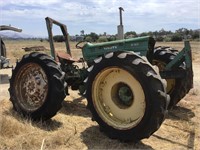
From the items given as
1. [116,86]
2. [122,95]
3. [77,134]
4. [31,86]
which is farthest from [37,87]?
[122,95]

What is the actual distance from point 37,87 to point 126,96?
2050mm

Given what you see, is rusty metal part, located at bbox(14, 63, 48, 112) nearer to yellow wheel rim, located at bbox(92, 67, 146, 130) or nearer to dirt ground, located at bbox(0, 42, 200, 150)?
dirt ground, located at bbox(0, 42, 200, 150)

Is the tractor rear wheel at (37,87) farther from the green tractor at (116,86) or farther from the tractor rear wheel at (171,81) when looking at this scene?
the tractor rear wheel at (171,81)

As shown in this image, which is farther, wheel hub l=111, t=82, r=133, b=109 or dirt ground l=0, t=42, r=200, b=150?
wheel hub l=111, t=82, r=133, b=109

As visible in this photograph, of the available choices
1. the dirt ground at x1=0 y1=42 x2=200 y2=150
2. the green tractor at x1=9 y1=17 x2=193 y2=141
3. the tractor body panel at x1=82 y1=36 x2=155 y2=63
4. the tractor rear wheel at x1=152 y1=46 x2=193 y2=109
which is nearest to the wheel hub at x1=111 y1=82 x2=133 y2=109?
the green tractor at x1=9 y1=17 x2=193 y2=141

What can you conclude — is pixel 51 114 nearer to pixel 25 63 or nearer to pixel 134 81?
pixel 25 63

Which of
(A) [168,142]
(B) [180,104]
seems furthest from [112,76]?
(B) [180,104]

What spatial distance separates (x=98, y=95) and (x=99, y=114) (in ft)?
1.08

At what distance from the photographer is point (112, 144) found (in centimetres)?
562

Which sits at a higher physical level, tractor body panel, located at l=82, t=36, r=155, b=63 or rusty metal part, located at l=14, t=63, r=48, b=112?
tractor body panel, located at l=82, t=36, r=155, b=63

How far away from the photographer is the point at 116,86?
5969 millimetres

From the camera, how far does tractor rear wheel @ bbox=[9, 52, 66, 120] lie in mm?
6543

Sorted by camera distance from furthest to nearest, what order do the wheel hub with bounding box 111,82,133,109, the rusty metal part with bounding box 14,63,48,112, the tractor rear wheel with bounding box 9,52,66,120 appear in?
1. the rusty metal part with bounding box 14,63,48,112
2. the tractor rear wheel with bounding box 9,52,66,120
3. the wheel hub with bounding box 111,82,133,109

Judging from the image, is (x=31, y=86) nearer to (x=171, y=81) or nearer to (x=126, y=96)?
(x=126, y=96)
